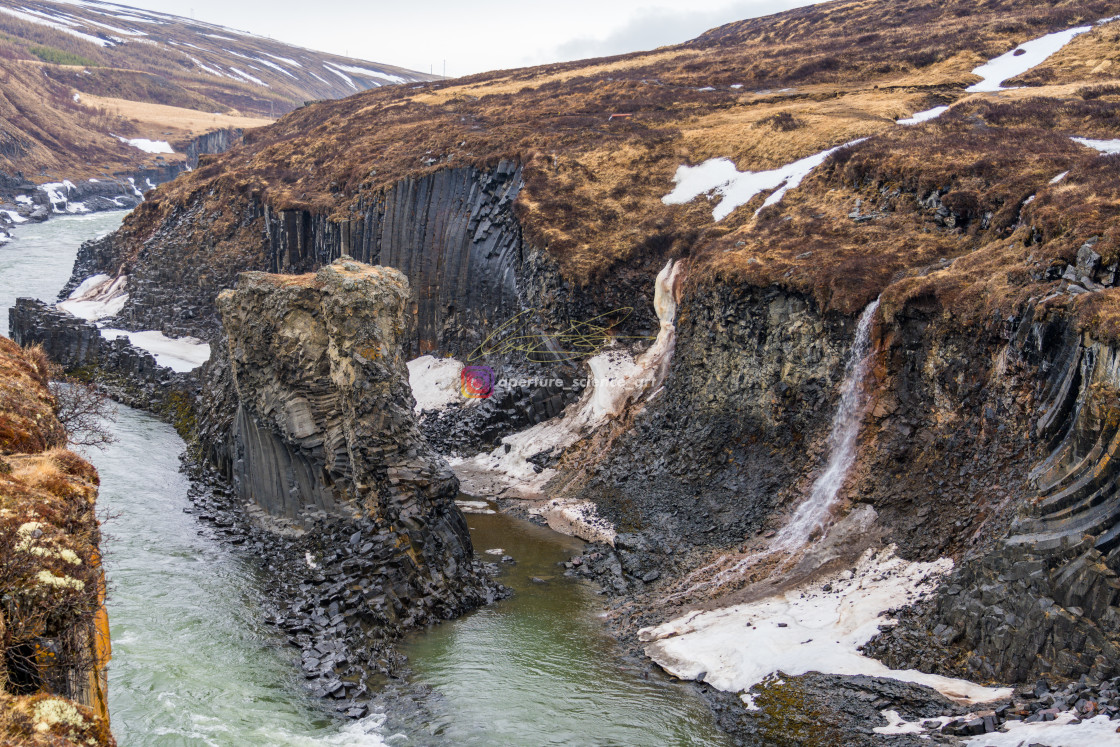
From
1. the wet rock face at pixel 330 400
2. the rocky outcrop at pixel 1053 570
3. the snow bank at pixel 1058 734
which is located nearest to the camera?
the snow bank at pixel 1058 734

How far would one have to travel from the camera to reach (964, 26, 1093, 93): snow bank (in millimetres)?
53469

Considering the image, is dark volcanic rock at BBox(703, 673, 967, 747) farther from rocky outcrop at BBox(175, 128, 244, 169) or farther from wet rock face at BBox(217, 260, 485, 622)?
rocky outcrop at BBox(175, 128, 244, 169)

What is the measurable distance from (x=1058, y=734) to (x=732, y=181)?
37267 millimetres

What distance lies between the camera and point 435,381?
50344mm

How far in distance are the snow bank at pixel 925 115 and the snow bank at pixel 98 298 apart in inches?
2260

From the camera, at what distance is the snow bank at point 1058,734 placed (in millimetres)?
15086

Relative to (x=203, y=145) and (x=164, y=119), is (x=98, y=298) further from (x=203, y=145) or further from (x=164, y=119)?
(x=164, y=119)

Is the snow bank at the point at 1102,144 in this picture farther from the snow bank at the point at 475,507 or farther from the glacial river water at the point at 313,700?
the snow bank at the point at 475,507

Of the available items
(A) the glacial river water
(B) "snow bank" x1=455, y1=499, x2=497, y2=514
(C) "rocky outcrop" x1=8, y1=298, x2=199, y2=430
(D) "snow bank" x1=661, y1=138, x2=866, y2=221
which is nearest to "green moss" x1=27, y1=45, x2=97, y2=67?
(C) "rocky outcrop" x1=8, y1=298, x2=199, y2=430

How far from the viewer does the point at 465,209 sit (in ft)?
179

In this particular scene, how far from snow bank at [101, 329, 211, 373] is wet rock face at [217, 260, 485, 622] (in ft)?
66.1

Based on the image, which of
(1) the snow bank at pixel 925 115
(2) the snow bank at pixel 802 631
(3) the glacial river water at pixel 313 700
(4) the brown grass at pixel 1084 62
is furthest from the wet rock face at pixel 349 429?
(4) the brown grass at pixel 1084 62

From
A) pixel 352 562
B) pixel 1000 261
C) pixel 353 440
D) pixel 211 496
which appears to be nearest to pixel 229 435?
pixel 211 496

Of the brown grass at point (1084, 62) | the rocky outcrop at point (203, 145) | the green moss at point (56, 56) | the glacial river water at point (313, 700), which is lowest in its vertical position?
the glacial river water at point (313, 700)
